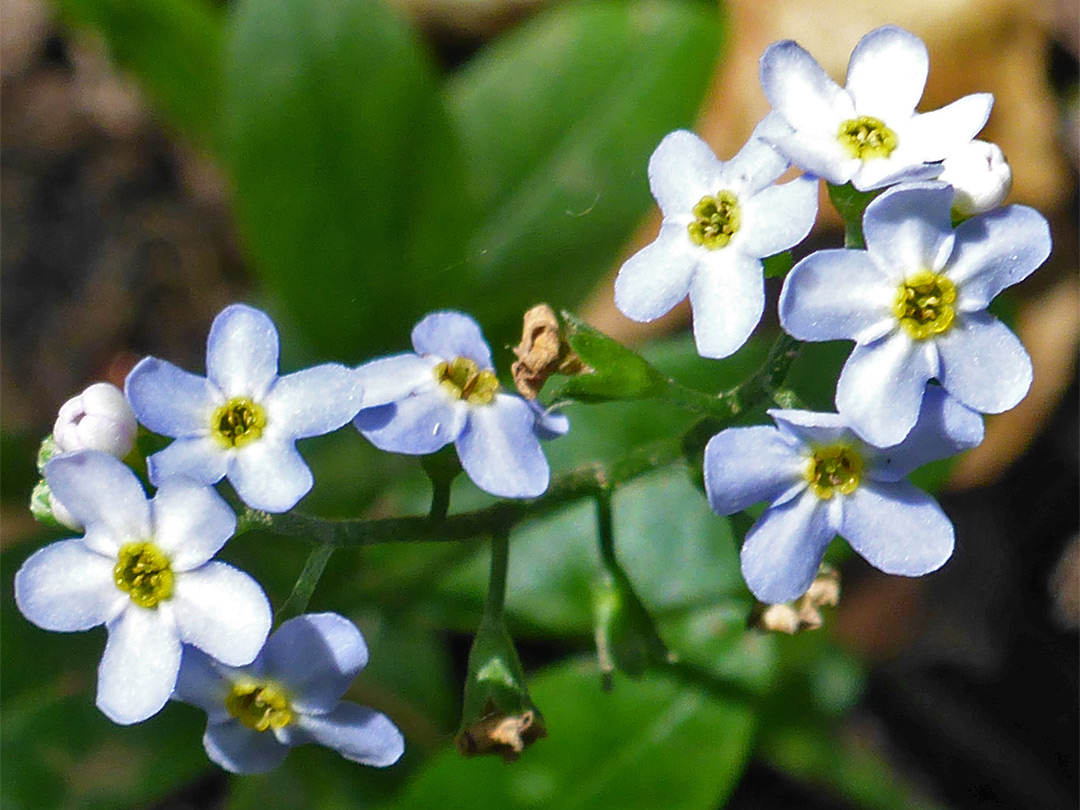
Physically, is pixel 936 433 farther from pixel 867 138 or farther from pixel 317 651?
pixel 317 651

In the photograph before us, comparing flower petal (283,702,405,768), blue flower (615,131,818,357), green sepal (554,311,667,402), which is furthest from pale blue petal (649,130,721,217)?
flower petal (283,702,405,768)

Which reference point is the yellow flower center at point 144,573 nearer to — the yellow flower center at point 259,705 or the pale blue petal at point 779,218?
the yellow flower center at point 259,705

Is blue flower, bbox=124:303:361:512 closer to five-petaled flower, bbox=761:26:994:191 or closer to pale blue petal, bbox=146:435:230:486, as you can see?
pale blue petal, bbox=146:435:230:486

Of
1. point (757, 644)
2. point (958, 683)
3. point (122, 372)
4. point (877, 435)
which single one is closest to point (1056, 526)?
point (958, 683)

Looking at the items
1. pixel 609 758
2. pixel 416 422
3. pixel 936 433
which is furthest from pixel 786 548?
pixel 609 758

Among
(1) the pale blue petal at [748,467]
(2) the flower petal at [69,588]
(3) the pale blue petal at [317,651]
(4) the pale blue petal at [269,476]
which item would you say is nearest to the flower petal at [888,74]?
(1) the pale blue petal at [748,467]
